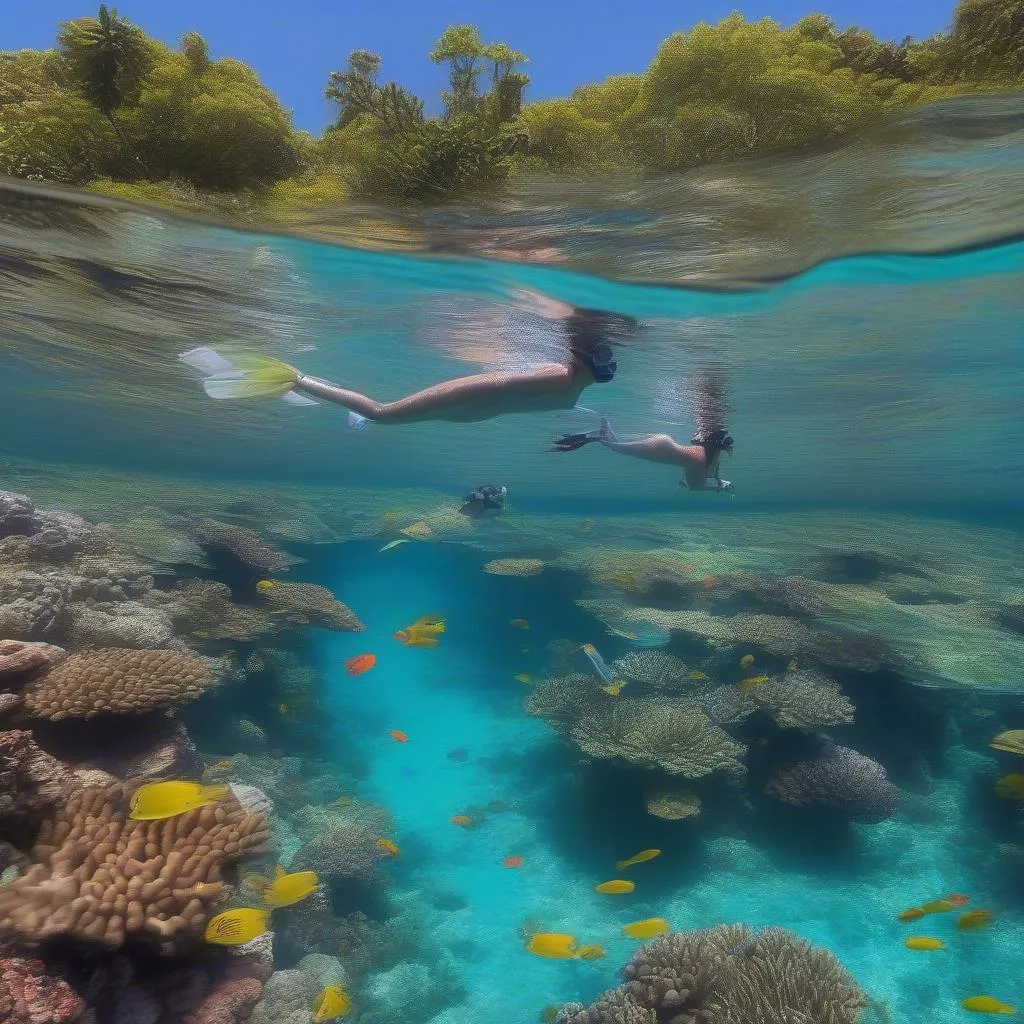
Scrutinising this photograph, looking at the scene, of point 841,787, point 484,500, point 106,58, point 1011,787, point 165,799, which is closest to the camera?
point 165,799

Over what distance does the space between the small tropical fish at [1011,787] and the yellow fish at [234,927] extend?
10.4 metres

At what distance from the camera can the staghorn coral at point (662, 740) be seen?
826 cm

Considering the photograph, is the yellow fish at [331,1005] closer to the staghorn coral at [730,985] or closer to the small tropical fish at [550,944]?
the small tropical fish at [550,944]

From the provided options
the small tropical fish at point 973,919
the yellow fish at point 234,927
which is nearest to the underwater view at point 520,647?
the yellow fish at point 234,927

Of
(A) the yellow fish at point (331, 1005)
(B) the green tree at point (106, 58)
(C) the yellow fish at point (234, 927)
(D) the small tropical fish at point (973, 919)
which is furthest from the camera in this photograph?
(B) the green tree at point (106, 58)

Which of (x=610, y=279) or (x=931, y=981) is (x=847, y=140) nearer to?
(x=610, y=279)

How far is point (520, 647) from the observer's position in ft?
49.0

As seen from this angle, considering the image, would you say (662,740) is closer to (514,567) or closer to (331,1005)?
(331,1005)

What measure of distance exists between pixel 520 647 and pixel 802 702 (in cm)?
717

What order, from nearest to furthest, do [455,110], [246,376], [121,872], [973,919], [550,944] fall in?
[121,872], [550,944], [973,919], [455,110], [246,376]

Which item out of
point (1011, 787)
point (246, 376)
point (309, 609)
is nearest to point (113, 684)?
point (246, 376)

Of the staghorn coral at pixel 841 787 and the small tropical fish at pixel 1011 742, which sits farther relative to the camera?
the staghorn coral at pixel 841 787

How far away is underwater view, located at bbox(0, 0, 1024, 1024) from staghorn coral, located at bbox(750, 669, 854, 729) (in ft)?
0.21

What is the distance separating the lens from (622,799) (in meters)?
8.81
